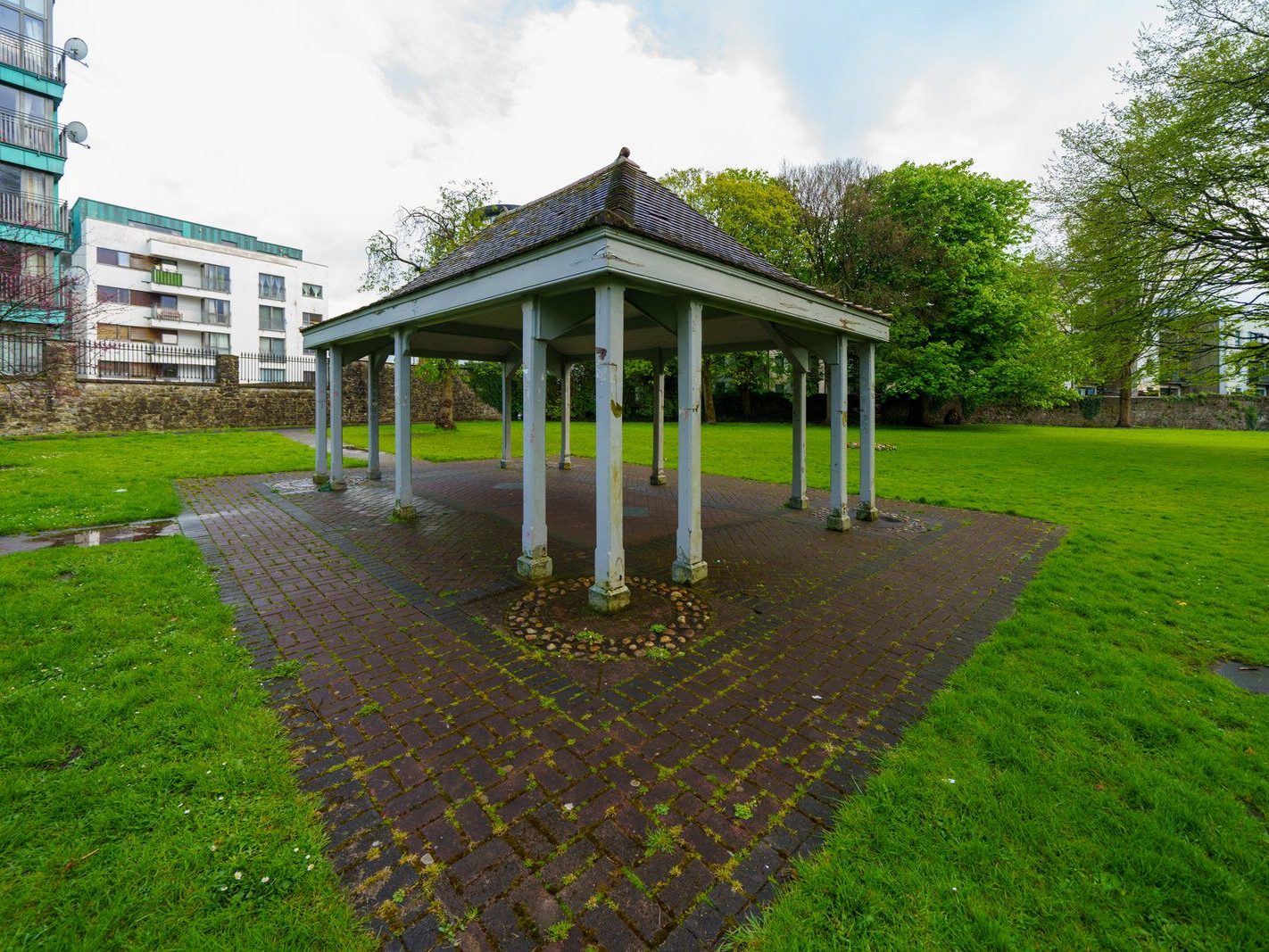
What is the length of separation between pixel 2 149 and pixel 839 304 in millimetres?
33020

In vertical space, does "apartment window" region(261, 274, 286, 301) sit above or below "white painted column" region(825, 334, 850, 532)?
above

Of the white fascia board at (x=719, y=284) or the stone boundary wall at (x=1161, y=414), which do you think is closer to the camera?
the white fascia board at (x=719, y=284)

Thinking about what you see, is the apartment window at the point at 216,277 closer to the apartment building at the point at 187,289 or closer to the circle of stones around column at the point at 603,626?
the apartment building at the point at 187,289

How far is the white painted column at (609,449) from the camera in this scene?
4.75 metres

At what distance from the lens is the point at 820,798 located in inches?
102

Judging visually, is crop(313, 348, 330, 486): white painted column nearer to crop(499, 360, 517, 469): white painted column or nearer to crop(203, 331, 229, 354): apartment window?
crop(499, 360, 517, 469): white painted column

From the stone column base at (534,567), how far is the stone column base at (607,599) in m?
0.95

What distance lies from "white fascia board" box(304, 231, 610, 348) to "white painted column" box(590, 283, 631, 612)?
30 centimetres

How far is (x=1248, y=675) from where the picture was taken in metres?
3.85

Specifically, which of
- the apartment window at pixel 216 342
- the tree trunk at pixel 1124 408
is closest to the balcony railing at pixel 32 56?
the apartment window at pixel 216 342

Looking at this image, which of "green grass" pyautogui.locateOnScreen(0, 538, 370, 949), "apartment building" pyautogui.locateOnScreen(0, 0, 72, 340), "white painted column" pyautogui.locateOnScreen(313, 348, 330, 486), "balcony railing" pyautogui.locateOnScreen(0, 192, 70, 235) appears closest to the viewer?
"green grass" pyautogui.locateOnScreen(0, 538, 370, 949)

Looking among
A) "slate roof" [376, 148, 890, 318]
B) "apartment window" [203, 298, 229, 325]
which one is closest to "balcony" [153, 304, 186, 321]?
"apartment window" [203, 298, 229, 325]

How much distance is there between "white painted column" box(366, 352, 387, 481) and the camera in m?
10.4

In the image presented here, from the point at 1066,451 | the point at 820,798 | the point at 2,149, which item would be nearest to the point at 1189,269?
the point at 1066,451
